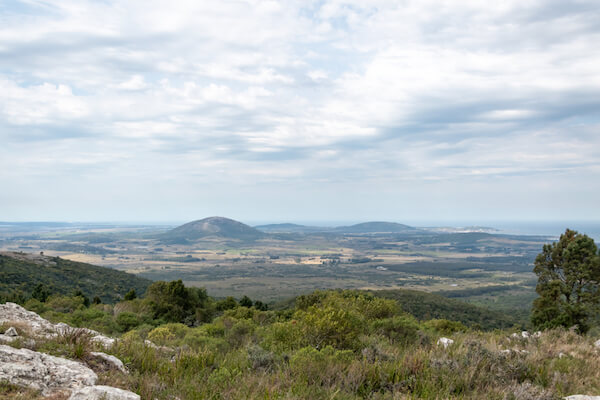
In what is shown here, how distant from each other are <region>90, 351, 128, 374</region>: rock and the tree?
27.9 metres

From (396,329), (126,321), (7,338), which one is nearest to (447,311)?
(126,321)

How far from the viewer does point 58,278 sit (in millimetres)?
69688

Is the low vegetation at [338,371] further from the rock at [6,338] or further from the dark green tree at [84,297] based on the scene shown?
the dark green tree at [84,297]

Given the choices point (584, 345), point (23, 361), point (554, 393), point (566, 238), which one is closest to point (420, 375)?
point (554, 393)

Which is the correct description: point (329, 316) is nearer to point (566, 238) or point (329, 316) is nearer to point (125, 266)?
point (566, 238)

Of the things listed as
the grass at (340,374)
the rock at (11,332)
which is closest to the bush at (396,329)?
the grass at (340,374)

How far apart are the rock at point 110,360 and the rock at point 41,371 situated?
591 millimetres

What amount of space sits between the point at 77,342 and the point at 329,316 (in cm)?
639

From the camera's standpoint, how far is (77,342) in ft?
24.3

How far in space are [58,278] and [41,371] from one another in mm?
78518

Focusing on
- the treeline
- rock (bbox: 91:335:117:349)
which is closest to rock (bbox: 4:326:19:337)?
rock (bbox: 91:335:117:349)

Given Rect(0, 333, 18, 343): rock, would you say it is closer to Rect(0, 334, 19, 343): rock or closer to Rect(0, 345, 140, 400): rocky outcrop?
Rect(0, 334, 19, 343): rock

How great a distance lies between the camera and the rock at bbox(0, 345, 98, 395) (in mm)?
5293

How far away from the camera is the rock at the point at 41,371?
5293 mm
